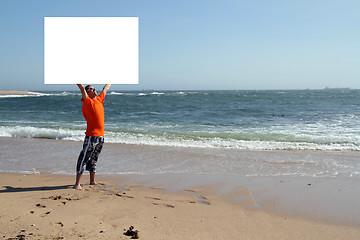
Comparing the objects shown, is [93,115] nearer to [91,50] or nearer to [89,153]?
[89,153]

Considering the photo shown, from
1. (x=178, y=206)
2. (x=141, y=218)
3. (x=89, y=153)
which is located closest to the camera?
(x=141, y=218)

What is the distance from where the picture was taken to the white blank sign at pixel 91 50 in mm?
3924

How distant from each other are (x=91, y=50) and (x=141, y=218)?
2.33 meters

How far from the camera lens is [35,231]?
3.21 m

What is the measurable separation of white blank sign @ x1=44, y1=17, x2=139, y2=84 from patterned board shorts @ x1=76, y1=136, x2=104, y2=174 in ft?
4.52

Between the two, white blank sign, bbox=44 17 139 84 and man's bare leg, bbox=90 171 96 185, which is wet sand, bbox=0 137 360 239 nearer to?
man's bare leg, bbox=90 171 96 185

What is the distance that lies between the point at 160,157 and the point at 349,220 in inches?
Result: 199

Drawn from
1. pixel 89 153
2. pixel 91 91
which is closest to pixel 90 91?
pixel 91 91

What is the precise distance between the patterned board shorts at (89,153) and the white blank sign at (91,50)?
1376 mm

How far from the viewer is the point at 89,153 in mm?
5148

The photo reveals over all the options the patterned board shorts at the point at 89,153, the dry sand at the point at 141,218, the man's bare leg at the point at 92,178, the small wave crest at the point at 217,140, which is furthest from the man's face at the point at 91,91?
the small wave crest at the point at 217,140

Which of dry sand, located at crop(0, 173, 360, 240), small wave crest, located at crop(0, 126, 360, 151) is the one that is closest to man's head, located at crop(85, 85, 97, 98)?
dry sand, located at crop(0, 173, 360, 240)

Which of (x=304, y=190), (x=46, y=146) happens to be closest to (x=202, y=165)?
(x=304, y=190)

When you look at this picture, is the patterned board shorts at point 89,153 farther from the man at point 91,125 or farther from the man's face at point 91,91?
the man's face at point 91,91
